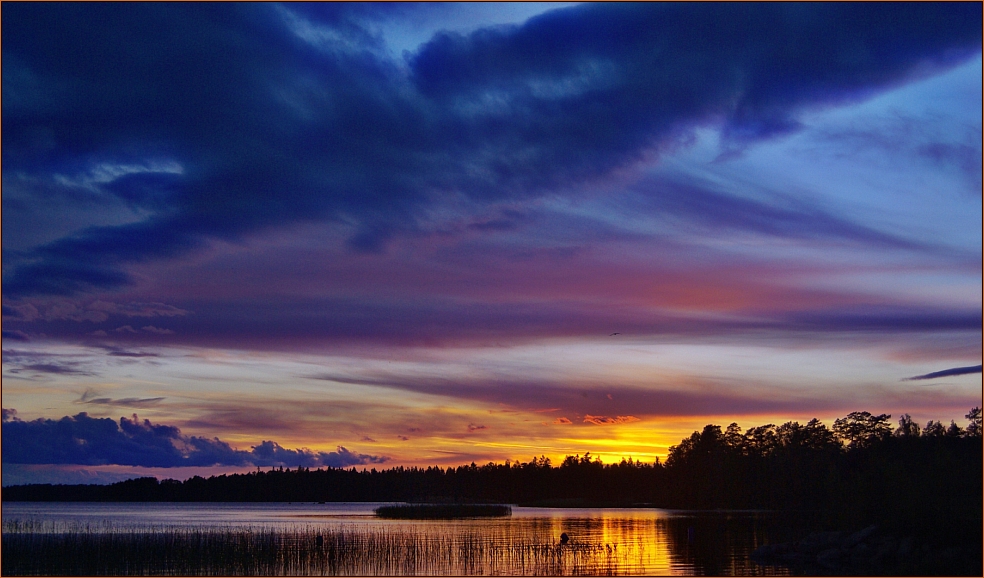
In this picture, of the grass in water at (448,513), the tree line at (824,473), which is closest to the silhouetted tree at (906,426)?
the tree line at (824,473)

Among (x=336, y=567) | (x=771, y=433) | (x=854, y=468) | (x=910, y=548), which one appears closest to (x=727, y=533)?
(x=910, y=548)

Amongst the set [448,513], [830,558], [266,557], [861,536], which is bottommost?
[448,513]

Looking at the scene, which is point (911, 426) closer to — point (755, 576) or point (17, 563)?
point (755, 576)

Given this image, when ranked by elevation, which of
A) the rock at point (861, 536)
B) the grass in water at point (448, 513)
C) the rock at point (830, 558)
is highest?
the rock at point (861, 536)

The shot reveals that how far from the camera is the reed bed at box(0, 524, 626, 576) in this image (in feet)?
133

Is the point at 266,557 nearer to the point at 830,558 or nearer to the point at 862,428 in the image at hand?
the point at 830,558

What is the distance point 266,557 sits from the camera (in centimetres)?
4425

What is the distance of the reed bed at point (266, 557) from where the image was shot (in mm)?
40438

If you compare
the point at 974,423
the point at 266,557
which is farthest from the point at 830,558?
the point at 974,423

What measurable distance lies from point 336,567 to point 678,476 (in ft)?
442

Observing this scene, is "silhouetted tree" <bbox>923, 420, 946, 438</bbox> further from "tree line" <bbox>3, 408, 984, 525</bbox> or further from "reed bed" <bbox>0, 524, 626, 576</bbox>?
"reed bed" <bbox>0, 524, 626, 576</bbox>

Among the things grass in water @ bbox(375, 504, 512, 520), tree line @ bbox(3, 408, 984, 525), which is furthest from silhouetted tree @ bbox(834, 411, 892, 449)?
grass in water @ bbox(375, 504, 512, 520)

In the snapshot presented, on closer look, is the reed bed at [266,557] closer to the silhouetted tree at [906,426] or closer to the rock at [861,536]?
the rock at [861,536]

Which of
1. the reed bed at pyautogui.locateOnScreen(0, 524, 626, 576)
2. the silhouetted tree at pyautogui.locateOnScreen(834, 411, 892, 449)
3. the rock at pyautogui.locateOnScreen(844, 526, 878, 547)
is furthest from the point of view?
the silhouetted tree at pyautogui.locateOnScreen(834, 411, 892, 449)
